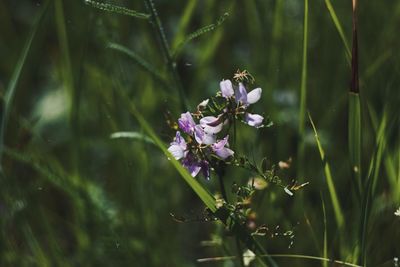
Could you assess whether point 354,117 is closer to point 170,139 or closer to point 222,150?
point 222,150

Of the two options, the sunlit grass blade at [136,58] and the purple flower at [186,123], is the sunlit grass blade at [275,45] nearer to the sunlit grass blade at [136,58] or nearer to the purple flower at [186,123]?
the sunlit grass blade at [136,58]

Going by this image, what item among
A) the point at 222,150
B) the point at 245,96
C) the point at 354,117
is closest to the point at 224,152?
the point at 222,150

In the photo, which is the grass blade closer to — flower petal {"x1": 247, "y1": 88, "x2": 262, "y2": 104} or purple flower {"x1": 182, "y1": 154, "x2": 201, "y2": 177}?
flower petal {"x1": 247, "y1": 88, "x2": 262, "y2": 104}

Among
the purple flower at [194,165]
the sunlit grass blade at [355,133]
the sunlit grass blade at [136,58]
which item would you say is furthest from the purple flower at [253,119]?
the sunlit grass blade at [136,58]

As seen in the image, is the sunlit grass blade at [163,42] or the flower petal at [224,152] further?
the sunlit grass blade at [163,42]

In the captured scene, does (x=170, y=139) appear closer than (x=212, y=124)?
No
